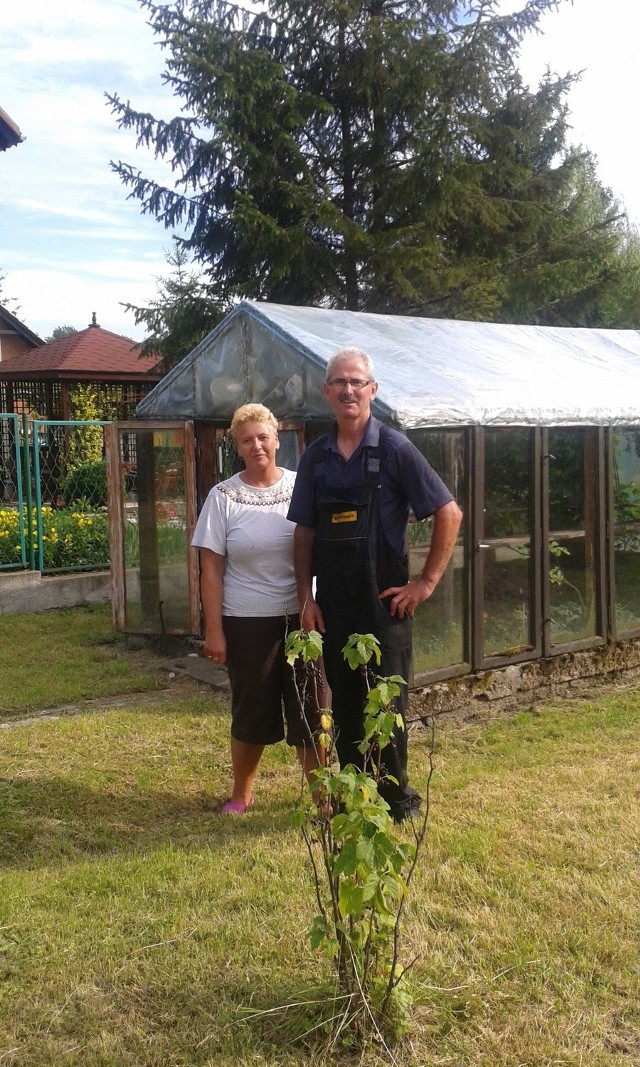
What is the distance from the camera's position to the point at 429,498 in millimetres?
3791

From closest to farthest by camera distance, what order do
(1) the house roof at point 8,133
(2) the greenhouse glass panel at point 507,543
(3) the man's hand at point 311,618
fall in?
(3) the man's hand at point 311,618, (2) the greenhouse glass panel at point 507,543, (1) the house roof at point 8,133

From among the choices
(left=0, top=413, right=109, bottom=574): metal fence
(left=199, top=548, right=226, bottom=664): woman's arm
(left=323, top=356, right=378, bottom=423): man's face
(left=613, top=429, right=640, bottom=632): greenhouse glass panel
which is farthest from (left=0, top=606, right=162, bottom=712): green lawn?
(left=323, top=356, right=378, bottom=423): man's face

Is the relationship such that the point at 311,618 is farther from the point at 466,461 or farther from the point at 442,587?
the point at 466,461

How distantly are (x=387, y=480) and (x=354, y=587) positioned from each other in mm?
446

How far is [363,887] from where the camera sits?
7.93 feet

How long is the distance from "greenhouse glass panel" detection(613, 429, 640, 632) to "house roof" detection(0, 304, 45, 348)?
2465 centimetres

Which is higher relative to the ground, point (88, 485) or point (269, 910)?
point (88, 485)

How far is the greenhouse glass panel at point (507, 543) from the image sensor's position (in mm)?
6133

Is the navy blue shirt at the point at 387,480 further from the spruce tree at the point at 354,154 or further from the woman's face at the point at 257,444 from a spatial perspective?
the spruce tree at the point at 354,154

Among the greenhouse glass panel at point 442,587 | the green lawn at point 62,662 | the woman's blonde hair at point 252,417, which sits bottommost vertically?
the green lawn at point 62,662

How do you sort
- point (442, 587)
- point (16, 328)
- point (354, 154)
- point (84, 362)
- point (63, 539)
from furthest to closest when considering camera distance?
point (16, 328)
point (84, 362)
point (354, 154)
point (63, 539)
point (442, 587)

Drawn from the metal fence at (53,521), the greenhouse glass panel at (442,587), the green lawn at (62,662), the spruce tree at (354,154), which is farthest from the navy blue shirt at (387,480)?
the spruce tree at (354,154)

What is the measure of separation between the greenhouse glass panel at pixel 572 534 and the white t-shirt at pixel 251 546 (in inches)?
112

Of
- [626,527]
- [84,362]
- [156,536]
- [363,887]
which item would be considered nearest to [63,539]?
[156,536]
